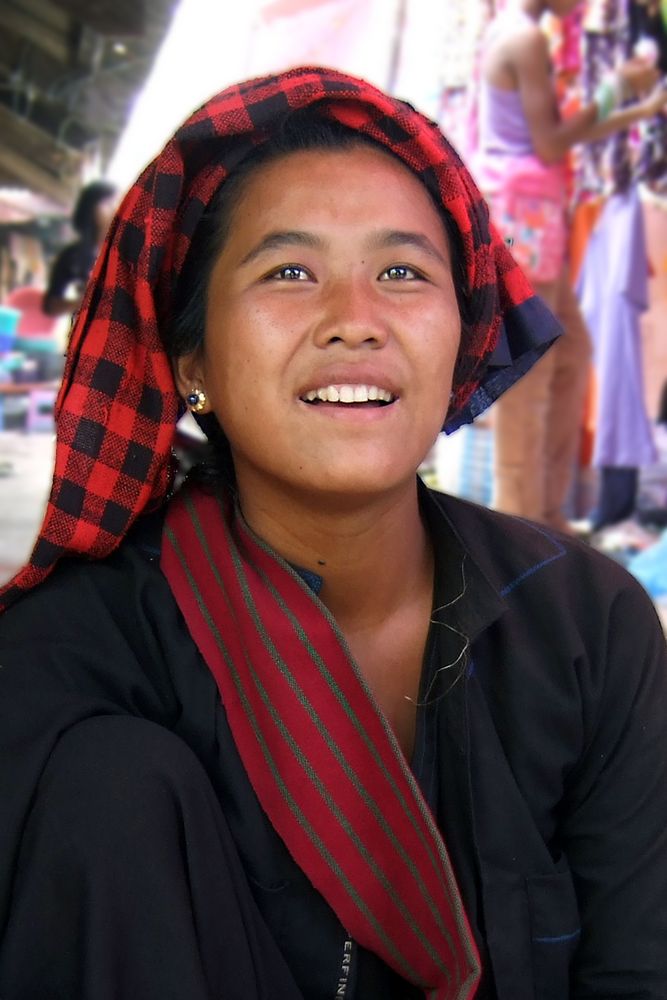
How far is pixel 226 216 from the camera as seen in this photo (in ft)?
4.80

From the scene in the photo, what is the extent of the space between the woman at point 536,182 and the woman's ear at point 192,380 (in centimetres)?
193

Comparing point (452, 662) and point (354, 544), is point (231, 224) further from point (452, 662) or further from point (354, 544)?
point (452, 662)

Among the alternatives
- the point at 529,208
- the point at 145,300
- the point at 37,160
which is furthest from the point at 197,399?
the point at 37,160

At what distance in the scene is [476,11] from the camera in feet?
12.5

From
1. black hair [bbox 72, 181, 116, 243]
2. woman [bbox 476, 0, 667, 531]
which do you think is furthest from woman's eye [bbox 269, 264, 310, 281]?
black hair [bbox 72, 181, 116, 243]

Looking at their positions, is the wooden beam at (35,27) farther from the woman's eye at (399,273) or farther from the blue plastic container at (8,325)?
the woman's eye at (399,273)

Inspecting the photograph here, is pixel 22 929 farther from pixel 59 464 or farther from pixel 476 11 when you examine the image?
pixel 476 11

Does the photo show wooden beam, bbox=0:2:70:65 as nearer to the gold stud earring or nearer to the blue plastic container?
the blue plastic container

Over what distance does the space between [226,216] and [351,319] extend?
0.97 feet

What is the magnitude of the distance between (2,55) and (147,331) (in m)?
2.37

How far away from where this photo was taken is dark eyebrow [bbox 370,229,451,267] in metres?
1.39

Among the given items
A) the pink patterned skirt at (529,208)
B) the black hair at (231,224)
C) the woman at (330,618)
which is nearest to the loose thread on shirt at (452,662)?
the woman at (330,618)

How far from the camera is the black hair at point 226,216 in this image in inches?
56.9

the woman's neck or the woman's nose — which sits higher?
the woman's nose
